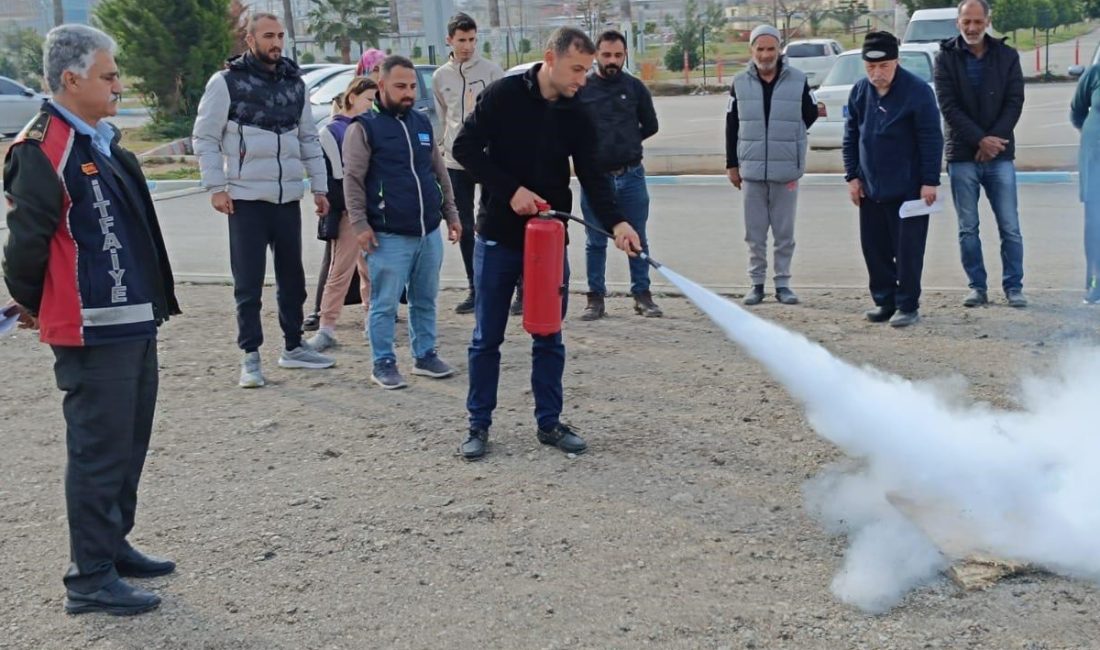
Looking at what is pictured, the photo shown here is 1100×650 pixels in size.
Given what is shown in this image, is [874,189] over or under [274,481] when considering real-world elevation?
over

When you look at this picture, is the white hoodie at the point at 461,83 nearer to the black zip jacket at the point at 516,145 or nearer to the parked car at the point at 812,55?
the black zip jacket at the point at 516,145

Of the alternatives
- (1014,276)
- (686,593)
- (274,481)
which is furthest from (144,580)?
(1014,276)

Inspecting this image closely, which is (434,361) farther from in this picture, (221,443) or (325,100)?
(325,100)

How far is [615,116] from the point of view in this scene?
830 cm

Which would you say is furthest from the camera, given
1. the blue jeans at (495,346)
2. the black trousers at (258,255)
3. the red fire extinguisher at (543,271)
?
the black trousers at (258,255)

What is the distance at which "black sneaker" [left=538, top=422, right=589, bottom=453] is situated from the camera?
5688mm

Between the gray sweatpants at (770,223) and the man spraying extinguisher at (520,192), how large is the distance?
129 inches

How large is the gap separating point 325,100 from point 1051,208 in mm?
13047

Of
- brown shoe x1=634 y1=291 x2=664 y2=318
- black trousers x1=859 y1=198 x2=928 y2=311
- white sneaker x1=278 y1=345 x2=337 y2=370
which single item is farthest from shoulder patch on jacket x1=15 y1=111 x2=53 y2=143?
black trousers x1=859 y1=198 x2=928 y2=311

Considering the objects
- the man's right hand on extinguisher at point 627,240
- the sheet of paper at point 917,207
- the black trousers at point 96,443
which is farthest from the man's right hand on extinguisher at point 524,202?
the sheet of paper at point 917,207

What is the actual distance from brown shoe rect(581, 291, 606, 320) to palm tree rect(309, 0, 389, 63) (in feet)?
146

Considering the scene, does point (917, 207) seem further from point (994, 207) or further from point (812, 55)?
point (812, 55)

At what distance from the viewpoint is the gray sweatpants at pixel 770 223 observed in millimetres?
8828

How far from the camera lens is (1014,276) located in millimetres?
8320
